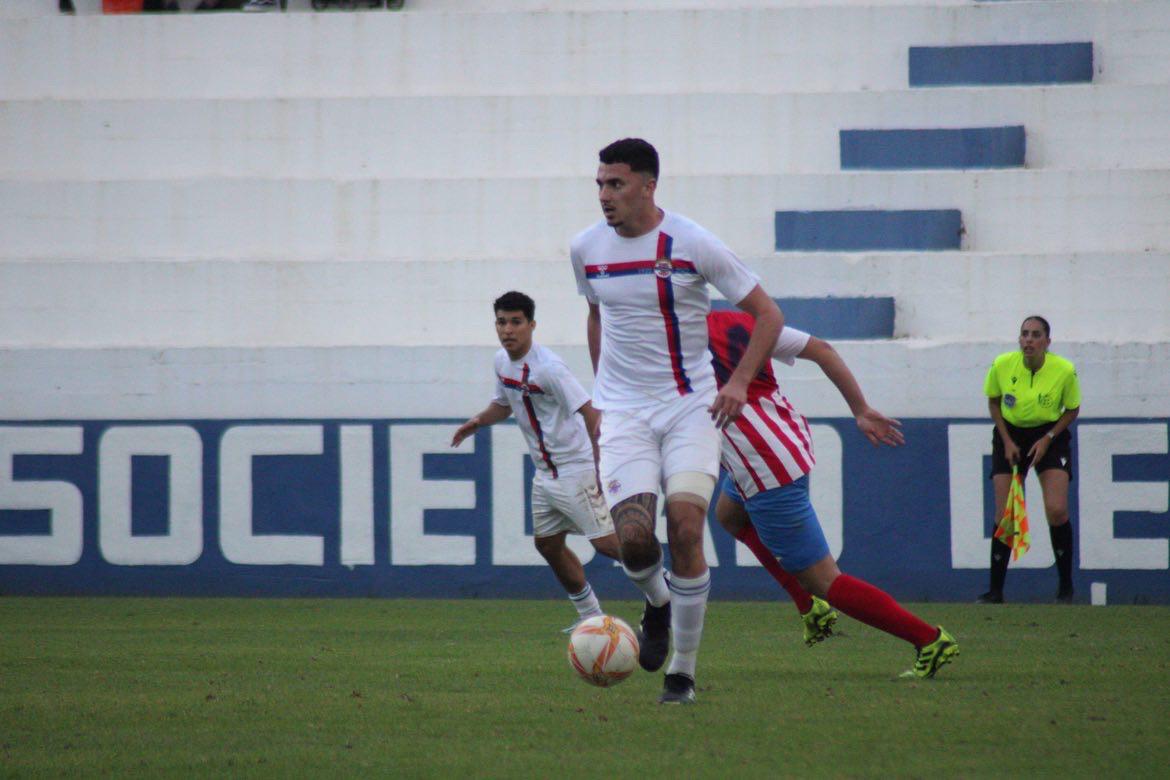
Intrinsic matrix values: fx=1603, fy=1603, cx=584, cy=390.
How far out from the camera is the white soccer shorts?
6215 mm

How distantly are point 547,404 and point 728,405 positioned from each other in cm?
362

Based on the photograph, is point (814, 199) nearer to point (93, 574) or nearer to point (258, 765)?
point (93, 574)

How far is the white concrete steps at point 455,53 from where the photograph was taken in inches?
658

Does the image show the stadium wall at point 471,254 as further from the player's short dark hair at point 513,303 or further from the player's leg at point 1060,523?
the player's short dark hair at point 513,303

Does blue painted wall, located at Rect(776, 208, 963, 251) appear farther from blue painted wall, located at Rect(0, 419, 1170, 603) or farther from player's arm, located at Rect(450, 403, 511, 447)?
player's arm, located at Rect(450, 403, 511, 447)

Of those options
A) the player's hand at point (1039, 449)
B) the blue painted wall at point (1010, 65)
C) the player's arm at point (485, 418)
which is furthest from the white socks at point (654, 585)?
the blue painted wall at point (1010, 65)

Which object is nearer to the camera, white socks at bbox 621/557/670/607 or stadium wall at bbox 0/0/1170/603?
white socks at bbox 621/557/670/607

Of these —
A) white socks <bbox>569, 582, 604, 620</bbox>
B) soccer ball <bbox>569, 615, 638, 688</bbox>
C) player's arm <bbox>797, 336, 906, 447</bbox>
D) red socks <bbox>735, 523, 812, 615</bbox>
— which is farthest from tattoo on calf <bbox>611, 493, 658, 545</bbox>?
white socks <bbox>569, 582, 604, 620</bbox>

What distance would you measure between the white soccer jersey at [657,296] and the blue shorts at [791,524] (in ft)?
2.62

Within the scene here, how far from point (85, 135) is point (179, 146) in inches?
39.2

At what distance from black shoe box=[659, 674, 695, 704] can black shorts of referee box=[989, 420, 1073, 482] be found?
6.21 meters

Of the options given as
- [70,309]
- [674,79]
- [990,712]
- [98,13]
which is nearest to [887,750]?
[990,712]

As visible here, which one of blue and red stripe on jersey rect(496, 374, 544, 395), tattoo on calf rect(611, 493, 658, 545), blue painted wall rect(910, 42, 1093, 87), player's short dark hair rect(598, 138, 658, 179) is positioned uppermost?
blue painted wall rect(910, 42, 1093, 87)

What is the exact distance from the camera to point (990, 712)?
5.85m
